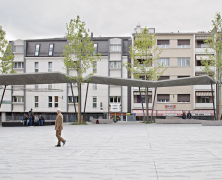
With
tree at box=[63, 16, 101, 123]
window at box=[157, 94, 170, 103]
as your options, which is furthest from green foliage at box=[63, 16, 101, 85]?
window at box=[157, 94, 170, 103]

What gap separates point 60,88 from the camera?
50.5m

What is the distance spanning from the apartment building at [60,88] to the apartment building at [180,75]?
12.9 feet

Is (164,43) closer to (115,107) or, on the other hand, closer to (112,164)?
(115,107)

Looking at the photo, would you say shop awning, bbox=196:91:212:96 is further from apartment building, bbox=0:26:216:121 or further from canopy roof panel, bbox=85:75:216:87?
canopy roof panel, bbox=85:75:216:87

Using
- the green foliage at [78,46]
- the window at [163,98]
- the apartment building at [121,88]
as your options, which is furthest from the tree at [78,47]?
the window at [163,98]

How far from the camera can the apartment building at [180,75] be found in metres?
49.3

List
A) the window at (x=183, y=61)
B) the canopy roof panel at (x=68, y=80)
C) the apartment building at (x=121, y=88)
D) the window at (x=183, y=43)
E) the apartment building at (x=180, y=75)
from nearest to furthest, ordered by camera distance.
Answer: the canopy roof panel at (x=68, y=80), the apartment building at (x=180, y=75), the apartment building at (x=121, y=88), the window at (x=183, y=61), the window at (x=183, y=43)

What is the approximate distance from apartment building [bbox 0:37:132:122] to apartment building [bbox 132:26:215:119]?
392 cm

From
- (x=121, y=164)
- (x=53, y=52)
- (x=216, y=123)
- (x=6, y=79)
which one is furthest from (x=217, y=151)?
(x=53, y=52)

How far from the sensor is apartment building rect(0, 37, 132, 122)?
164 feet

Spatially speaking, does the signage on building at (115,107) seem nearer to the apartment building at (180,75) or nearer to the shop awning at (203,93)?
the apartment building at (180,75)

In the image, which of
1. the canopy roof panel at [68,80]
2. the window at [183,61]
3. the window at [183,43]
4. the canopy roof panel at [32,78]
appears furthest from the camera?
the window at [183,43]

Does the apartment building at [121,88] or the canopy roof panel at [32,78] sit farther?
the apartment building at [121,88]

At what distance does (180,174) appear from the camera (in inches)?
269
